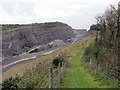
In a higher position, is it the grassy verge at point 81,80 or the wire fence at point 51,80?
the wire fence at point 51,80

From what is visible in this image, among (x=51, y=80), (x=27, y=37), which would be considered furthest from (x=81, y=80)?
(x=27, y=37)

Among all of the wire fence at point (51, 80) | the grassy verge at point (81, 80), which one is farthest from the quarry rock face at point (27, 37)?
the wire fence at point (51, 80)

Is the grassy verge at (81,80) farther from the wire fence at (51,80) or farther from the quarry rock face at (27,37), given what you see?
the quarry rock face at (27,37)

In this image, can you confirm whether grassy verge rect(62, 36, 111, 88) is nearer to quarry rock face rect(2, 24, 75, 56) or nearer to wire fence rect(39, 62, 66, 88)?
wire fence rect(39, 62, 66, 88)

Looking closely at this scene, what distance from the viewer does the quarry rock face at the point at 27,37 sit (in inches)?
5027

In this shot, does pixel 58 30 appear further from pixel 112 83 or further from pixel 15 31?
pixel 112 83

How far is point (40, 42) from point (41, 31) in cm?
1049

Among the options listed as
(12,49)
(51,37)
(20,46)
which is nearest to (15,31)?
(20,46)

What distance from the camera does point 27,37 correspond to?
489 feet

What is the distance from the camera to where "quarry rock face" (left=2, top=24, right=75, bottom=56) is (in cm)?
12769

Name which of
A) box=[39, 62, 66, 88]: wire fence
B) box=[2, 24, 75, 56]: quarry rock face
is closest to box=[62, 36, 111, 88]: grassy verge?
box=[39, 62, 66, 88]: wire fence

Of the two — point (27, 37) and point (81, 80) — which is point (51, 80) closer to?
point (81, 80)

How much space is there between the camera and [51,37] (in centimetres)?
17088

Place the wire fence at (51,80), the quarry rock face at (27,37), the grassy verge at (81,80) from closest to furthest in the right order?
the wire fence at (51,80)
the grassy verge at (81,80)
the quarry rock face at (27,37)
